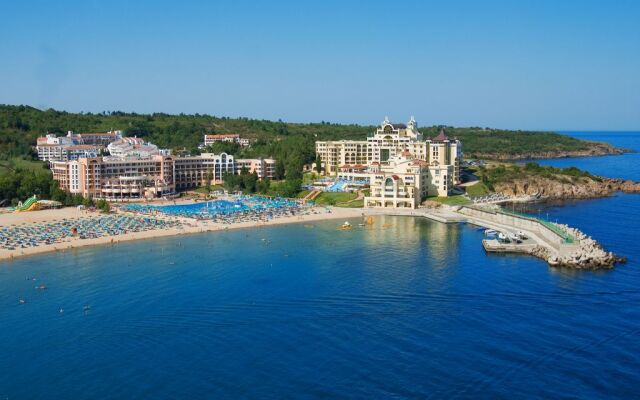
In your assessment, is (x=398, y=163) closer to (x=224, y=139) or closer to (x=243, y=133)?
(x=224, y=139)

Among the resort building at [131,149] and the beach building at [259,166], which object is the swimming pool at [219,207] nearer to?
the beach building at [259,166]

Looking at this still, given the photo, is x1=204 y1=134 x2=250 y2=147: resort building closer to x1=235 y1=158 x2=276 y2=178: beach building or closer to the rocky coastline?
x1=235 y1=158 x2=276 y2=178: beach building

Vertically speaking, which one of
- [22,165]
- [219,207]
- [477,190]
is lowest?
[219,207]

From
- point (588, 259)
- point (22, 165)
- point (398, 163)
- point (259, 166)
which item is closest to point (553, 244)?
point (588, 259)

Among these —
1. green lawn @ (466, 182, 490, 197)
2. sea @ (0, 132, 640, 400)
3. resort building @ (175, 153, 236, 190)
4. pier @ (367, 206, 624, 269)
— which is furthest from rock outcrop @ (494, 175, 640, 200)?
resort building @ (175, 153, 236, 190)

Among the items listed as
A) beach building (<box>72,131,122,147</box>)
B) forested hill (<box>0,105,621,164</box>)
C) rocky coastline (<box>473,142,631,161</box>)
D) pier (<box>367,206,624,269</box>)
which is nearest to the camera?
pier (<box>367,206,624,269</box>)

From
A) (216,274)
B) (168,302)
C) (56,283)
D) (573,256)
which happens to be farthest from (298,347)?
(573,256)

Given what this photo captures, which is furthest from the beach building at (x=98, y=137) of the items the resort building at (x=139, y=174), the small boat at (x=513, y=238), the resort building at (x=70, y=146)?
the small boat at (x=513, y=238)
